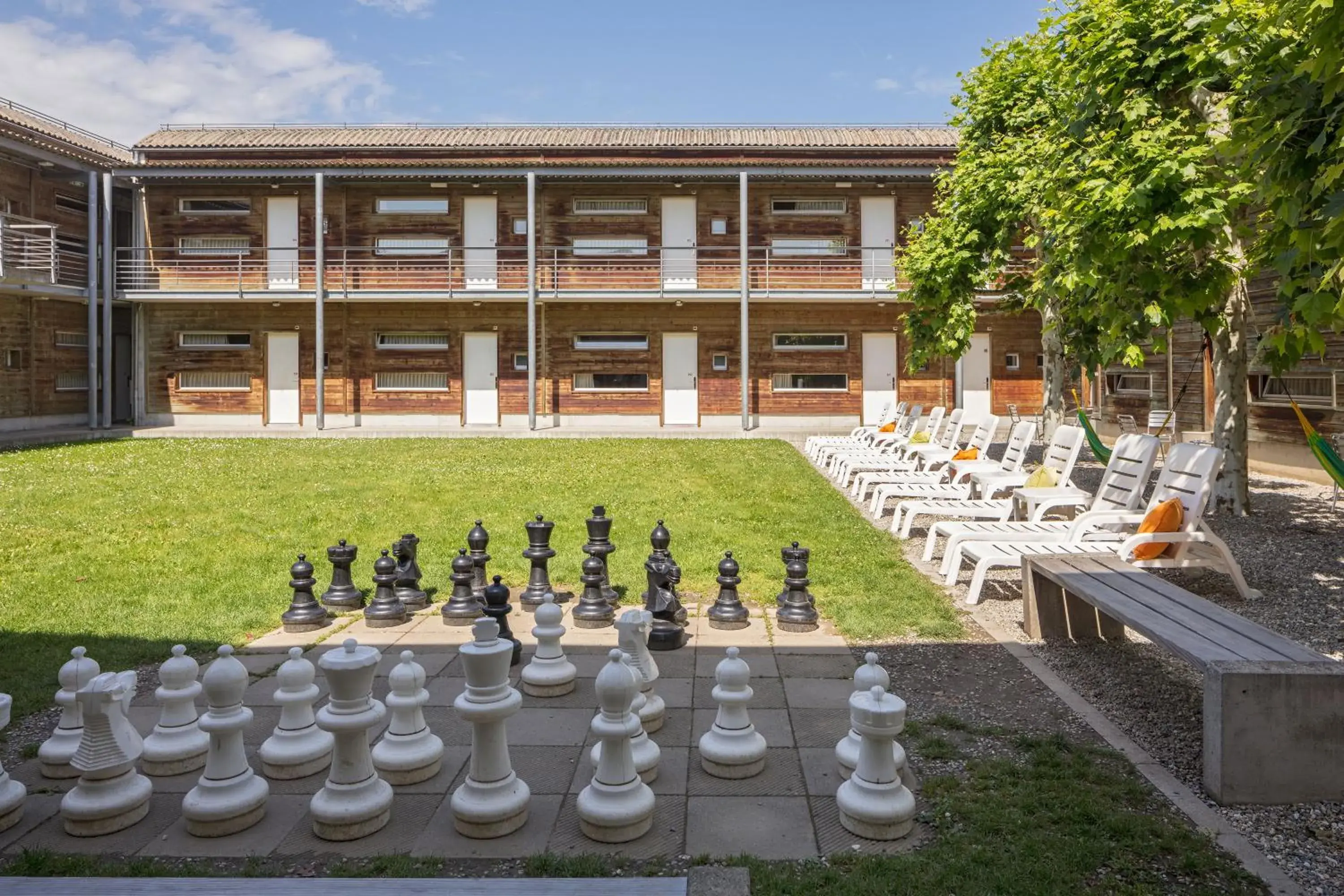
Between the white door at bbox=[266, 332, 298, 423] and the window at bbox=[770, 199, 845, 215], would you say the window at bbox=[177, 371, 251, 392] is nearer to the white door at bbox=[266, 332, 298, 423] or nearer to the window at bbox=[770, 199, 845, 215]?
the white door at bbox=[266, 332, 298, 423]

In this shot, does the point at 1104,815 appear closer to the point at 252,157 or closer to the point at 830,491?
the point at 830,491

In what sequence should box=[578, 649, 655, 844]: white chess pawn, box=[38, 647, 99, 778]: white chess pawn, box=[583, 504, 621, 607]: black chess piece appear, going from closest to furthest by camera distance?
box=[578, 649, 655, 844]: white chess pawn
box=[38, 647, 99, 778]: white chess pawn
box=[583, 504, 621, 607]: black chess piece

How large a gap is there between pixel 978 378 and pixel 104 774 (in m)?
23.7

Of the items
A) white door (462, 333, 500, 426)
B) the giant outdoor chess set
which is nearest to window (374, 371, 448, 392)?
white door (462, 333, 500, 426)

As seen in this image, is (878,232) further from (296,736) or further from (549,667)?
(296,736)

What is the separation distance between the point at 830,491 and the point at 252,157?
2051 centimetres

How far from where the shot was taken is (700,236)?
2370cm

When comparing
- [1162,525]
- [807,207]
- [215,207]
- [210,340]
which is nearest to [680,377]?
[807,207]

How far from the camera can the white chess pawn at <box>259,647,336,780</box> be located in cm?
324

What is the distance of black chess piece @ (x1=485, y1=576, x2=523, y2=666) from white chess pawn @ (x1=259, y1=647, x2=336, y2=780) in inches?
36.6

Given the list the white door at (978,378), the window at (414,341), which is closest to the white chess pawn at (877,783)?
the window at (414,341)

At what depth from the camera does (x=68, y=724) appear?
10.9 feet

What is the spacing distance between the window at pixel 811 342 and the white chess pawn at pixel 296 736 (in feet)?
69.4

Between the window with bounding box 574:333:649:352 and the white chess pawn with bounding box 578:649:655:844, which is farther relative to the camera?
the window with bounding box 574:333:649:352
